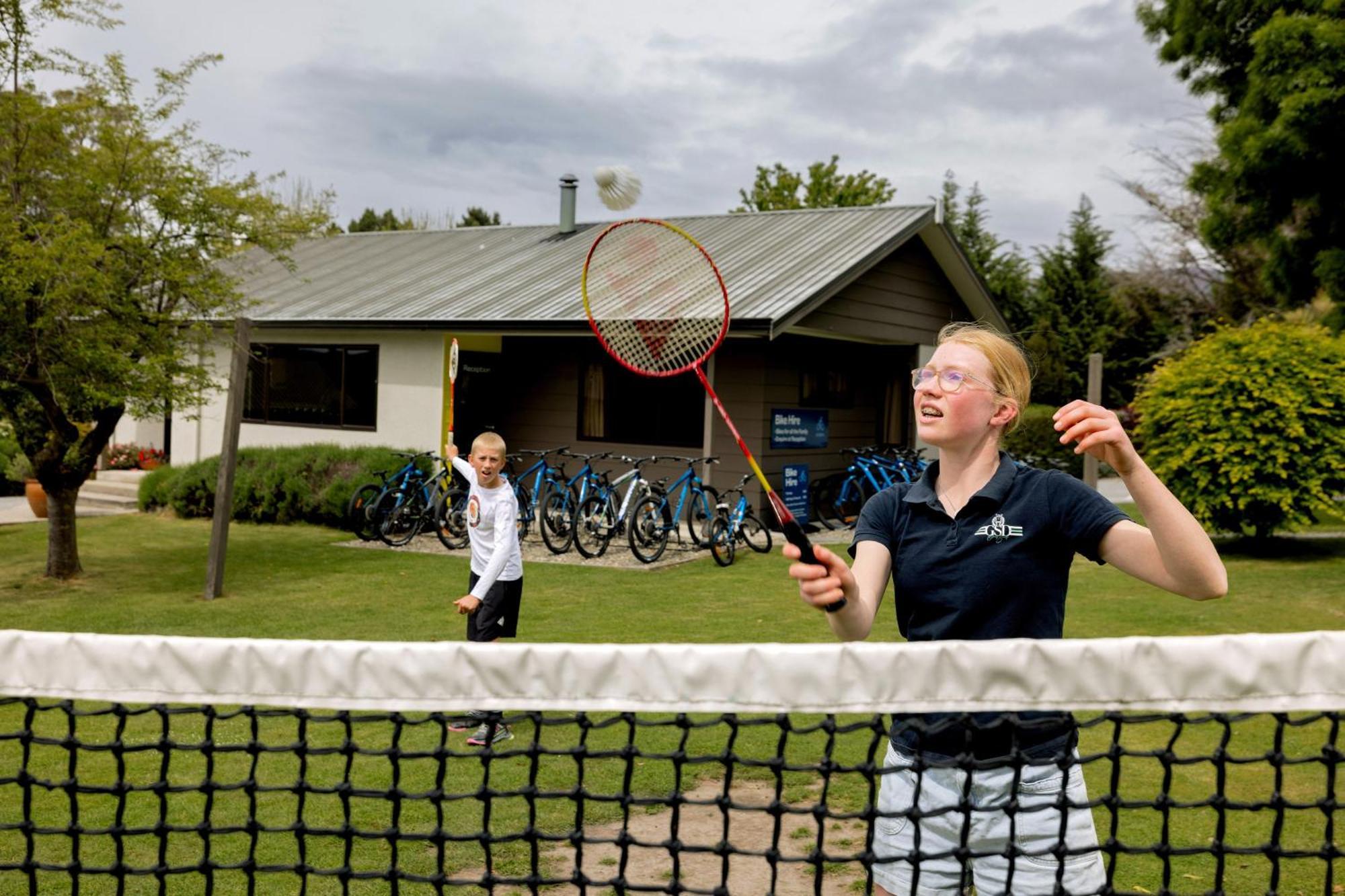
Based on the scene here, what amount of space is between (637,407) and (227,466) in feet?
25.6

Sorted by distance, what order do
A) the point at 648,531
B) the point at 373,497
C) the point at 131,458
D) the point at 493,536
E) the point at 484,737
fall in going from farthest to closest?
1. the point at 131,458
2. the point at 373,497
3. the point at 648,531
4. the point at 493,536
5. the point at 484,737

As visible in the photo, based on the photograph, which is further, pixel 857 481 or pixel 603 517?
pixel 857 481

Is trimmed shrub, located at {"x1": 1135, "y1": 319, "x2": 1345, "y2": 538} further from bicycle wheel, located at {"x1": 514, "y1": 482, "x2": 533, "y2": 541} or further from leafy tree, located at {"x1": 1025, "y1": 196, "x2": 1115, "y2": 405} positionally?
leafy tree, located at {"x1": 1025, "y1": 196, "x2": 1115, "y2": 405}

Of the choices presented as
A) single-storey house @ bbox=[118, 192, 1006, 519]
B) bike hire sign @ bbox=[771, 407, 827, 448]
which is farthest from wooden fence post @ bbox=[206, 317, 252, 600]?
bike hire sign @ bbox=[771, 407, 827, 448]

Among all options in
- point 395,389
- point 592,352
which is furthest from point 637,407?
point 395,389

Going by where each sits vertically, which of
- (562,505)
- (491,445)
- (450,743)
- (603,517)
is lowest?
(450,743)

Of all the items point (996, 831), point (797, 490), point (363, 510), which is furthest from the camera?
point (797, 490)

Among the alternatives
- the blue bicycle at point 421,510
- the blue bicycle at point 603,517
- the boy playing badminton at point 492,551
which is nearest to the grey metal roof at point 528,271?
the blue bicycle at point 603,517

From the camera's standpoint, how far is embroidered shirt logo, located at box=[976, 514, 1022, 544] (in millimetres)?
2646

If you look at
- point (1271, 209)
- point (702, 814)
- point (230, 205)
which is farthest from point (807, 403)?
point (702, 814)

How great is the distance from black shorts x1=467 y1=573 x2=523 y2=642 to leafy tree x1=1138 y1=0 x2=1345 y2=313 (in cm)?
1038

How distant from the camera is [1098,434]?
2334 mm

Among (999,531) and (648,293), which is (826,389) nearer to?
(648,293)

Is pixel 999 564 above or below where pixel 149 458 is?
above
